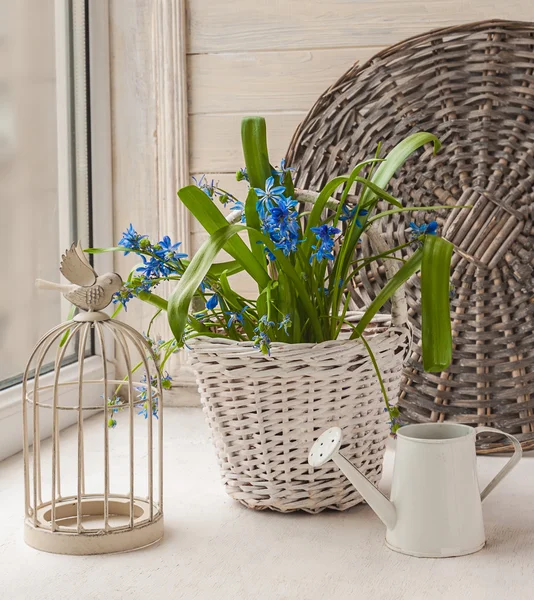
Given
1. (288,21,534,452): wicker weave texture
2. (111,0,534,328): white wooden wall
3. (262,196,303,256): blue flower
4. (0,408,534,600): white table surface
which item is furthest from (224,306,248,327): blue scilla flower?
(111,0,534,328): white wooden wall

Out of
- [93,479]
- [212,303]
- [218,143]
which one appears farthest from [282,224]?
[218,143]

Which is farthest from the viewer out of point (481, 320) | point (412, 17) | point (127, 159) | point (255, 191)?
point (127, 159)

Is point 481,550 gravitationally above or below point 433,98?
below

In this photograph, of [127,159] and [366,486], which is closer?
[366,486]

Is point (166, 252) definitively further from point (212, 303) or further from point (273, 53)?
point (273, 53)

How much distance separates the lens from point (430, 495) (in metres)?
0.79

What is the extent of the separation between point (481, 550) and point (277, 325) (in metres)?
0.30

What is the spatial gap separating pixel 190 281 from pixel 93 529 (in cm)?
28

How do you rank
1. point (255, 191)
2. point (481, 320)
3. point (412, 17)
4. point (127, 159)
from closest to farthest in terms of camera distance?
point (255, 191), point (481, 320), point (412, 17), point (127, 159)

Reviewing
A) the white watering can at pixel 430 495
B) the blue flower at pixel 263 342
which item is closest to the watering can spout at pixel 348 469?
the white watering can at pixel 430 495

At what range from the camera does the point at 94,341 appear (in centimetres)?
151

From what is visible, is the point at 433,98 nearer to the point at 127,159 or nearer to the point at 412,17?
the point at 412,17

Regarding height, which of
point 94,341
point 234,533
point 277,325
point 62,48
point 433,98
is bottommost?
point 234,533

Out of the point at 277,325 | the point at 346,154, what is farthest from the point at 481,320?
the point at 277,325
